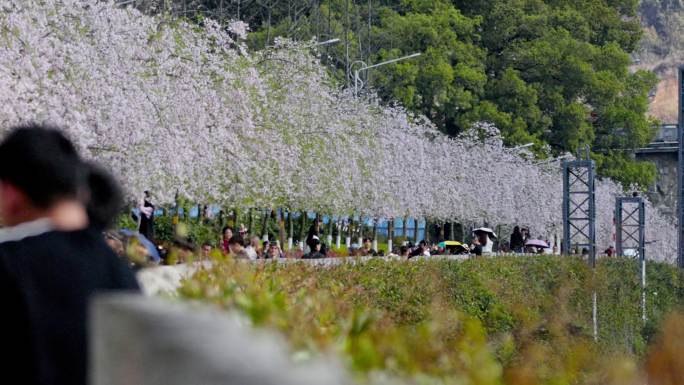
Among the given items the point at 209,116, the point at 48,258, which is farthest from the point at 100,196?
the point at 209,116

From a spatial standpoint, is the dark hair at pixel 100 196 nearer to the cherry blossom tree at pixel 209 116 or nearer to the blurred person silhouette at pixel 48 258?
the blurred person silhouette at pixel 48 258

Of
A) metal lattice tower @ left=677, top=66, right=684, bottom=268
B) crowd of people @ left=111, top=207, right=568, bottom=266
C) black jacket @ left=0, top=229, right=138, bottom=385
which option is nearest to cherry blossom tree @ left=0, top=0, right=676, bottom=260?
crowd of people @ left=111, top=207, right=568, bottom=266

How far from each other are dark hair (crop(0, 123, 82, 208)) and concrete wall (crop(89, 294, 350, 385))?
69.6 inches

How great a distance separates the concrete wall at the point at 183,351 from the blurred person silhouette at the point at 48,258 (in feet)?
4.88

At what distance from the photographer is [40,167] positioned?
15.2 ft

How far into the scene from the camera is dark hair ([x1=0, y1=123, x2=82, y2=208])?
4637mm

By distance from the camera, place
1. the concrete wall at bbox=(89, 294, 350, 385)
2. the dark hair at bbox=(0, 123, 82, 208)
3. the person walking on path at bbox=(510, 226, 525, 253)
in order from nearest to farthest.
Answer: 1. the concrete wall at bbox=(89, 294, 350, 385)
2. the dark hair at bbox=(0, 123, 82, 208)
3. the person walking on path at bbox=(510, 226, 525, 253)

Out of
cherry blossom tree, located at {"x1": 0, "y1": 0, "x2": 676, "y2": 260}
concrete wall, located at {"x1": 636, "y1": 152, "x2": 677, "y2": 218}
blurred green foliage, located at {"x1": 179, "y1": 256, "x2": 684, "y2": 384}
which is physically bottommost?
blurred green foliage, located at {"x1": 179, "y1": 256, "x2": 684, "y2": 384}

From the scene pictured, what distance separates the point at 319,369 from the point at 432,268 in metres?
23.0

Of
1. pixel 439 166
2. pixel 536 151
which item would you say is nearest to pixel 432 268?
pixel 439 166

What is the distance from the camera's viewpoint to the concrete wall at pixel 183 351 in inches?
103

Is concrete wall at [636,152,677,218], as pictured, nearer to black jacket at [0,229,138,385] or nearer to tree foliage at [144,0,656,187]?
tree foliage at [144,0,656,187]

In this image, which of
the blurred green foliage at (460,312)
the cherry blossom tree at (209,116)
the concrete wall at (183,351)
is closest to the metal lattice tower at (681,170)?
the blurred green foliage at (460,312)

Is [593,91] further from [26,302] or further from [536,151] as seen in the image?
[26,302]
